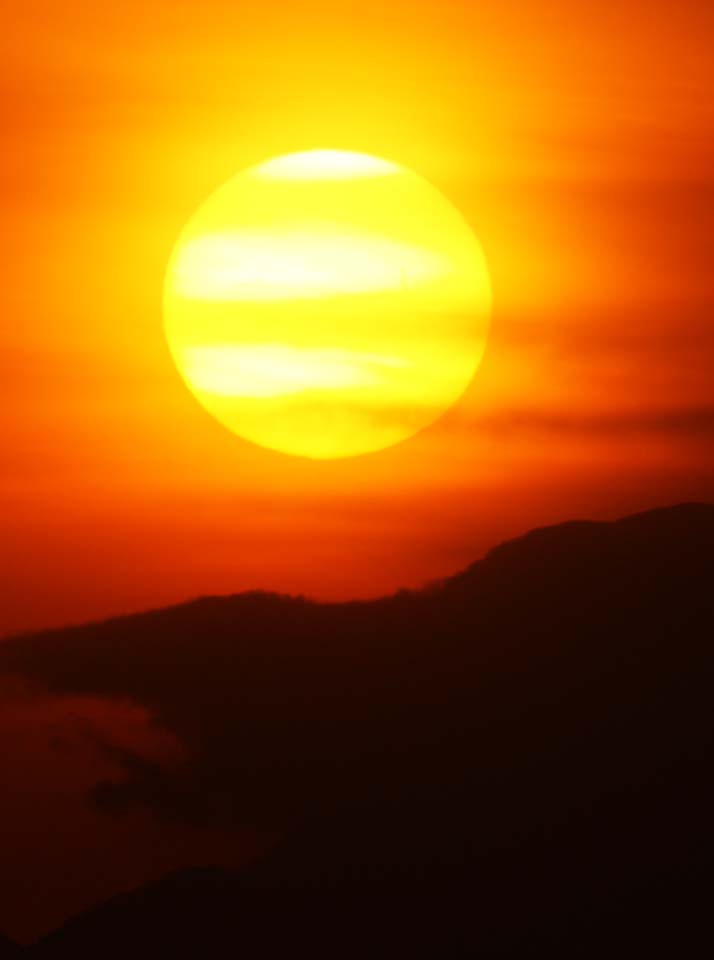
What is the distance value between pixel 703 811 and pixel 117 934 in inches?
1733

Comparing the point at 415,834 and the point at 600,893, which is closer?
the point at 600,893

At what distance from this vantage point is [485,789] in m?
135

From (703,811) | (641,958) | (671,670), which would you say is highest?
(671,670)

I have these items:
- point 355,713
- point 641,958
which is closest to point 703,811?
point 641,958

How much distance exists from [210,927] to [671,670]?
35.2 m

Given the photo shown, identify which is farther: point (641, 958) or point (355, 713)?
point (355, 713)

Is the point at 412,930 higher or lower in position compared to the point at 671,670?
lower

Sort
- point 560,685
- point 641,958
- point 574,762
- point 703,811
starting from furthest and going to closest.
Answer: point 560,685
point 574,762
point 703,811
point 641,958

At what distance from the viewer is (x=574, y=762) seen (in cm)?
13200

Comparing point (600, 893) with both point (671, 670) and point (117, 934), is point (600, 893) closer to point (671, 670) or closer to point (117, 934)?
point (671, 670)

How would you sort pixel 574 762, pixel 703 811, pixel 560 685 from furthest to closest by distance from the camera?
pixel 560 685 < pixel 574 762 < pixel 703 811

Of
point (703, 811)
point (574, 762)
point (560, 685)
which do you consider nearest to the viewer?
point (703, 811)

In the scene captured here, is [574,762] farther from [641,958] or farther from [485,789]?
[641,958]

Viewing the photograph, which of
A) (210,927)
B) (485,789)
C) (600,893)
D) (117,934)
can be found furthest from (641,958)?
(117,934)
